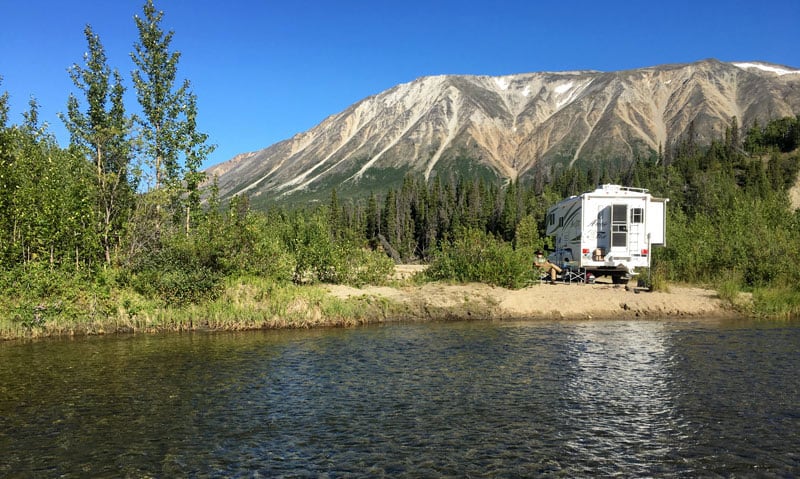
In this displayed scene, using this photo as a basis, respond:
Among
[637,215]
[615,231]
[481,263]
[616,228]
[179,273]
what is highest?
[637,215]

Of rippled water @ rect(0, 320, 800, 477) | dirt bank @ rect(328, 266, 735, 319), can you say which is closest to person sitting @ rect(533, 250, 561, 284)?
dirt bank @ rect(328, 266, 735, 319)

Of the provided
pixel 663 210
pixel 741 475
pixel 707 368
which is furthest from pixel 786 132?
pixel 741 475

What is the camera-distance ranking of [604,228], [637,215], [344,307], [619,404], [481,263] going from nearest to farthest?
1. [619,404]
2. [344,307]
3. [481,263]
4. [637,215]
5. [604,228]

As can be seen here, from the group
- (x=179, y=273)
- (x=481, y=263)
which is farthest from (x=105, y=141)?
(x=481, y=263)

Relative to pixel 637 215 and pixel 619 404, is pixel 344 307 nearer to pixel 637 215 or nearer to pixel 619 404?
pixel 619 404

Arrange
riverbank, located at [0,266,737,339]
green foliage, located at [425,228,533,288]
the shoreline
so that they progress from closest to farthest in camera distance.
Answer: riverbank, located at [0,266,737,339], the shoreline, green foliage, located at [425,228,533,288]

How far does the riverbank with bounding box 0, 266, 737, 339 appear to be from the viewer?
2130cm

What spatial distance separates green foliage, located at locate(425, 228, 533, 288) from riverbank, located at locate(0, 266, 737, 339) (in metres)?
0.74

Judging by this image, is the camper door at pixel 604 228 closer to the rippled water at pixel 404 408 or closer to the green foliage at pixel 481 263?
the green foliage at pixel 481 263

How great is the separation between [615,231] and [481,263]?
7586 mm

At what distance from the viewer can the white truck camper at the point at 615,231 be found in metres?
30.2

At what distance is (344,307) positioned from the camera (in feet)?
78.8

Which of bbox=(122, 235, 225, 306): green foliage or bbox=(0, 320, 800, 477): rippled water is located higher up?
bbox=(122, 235, 225, 306): green foliage

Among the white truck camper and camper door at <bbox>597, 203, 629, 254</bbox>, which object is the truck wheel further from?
camper door at <bbox>597, 203, 629, 254</bbox>
